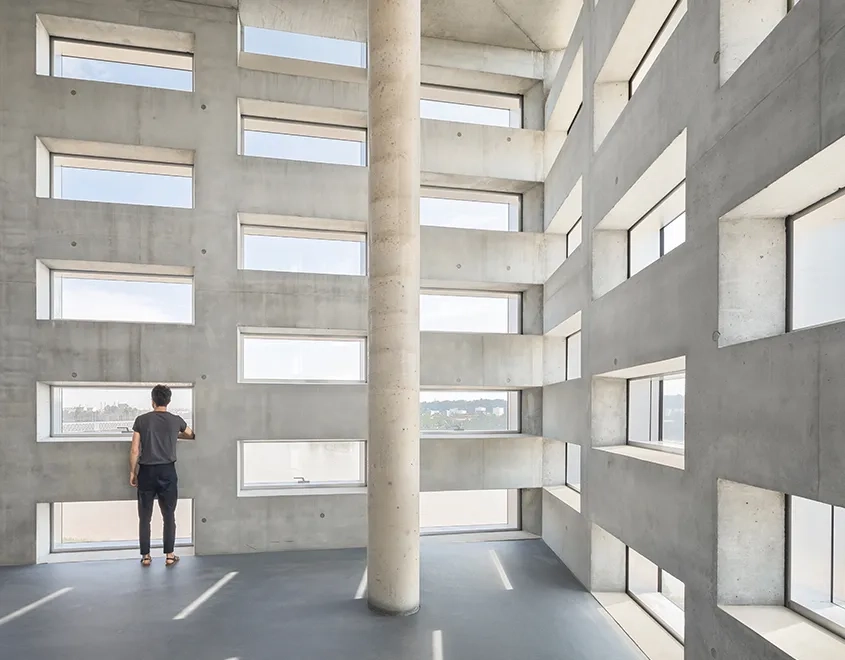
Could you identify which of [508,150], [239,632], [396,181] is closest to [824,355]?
[396,181]

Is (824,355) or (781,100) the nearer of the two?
(824,355)

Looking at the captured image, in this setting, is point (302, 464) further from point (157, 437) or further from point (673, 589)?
point (673, 589)

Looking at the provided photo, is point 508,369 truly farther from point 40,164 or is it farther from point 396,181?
point 40,164

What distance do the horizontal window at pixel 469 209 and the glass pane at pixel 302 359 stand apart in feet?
7.46

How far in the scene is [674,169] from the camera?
4383mm

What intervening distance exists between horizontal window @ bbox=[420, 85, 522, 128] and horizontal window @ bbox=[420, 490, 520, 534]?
5.63 m

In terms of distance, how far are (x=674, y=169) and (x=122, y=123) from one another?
6549 millimetres

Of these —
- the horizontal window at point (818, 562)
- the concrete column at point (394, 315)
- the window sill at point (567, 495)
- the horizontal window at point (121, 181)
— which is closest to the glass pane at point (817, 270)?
the horizontal window at point (818, 562)

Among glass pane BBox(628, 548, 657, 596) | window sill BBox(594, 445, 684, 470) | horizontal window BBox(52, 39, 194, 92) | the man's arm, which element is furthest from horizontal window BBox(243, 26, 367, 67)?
glass pane BBox(628, 548, 657, 596)

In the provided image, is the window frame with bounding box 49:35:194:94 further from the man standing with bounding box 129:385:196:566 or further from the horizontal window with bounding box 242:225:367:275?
the man standing with bounding box 129:385:196:566

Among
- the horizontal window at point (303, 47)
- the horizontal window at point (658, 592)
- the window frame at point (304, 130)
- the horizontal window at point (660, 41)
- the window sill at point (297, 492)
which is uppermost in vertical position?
the horizontal window at point (303, 47)

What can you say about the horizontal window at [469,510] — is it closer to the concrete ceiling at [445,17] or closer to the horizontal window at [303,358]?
the horizontal window at [303,358]

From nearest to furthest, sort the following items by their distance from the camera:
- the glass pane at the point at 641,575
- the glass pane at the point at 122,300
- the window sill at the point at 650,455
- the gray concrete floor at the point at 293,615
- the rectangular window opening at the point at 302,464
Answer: the window sill at the point at 650,455 < the gray concrete floor at the point at 293,615 < the glass pane at the point at 641,575 < the glass pane at the point at 122,300 < the rectangular window opening at the point at 302,464

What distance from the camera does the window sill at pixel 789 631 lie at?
105 inches
